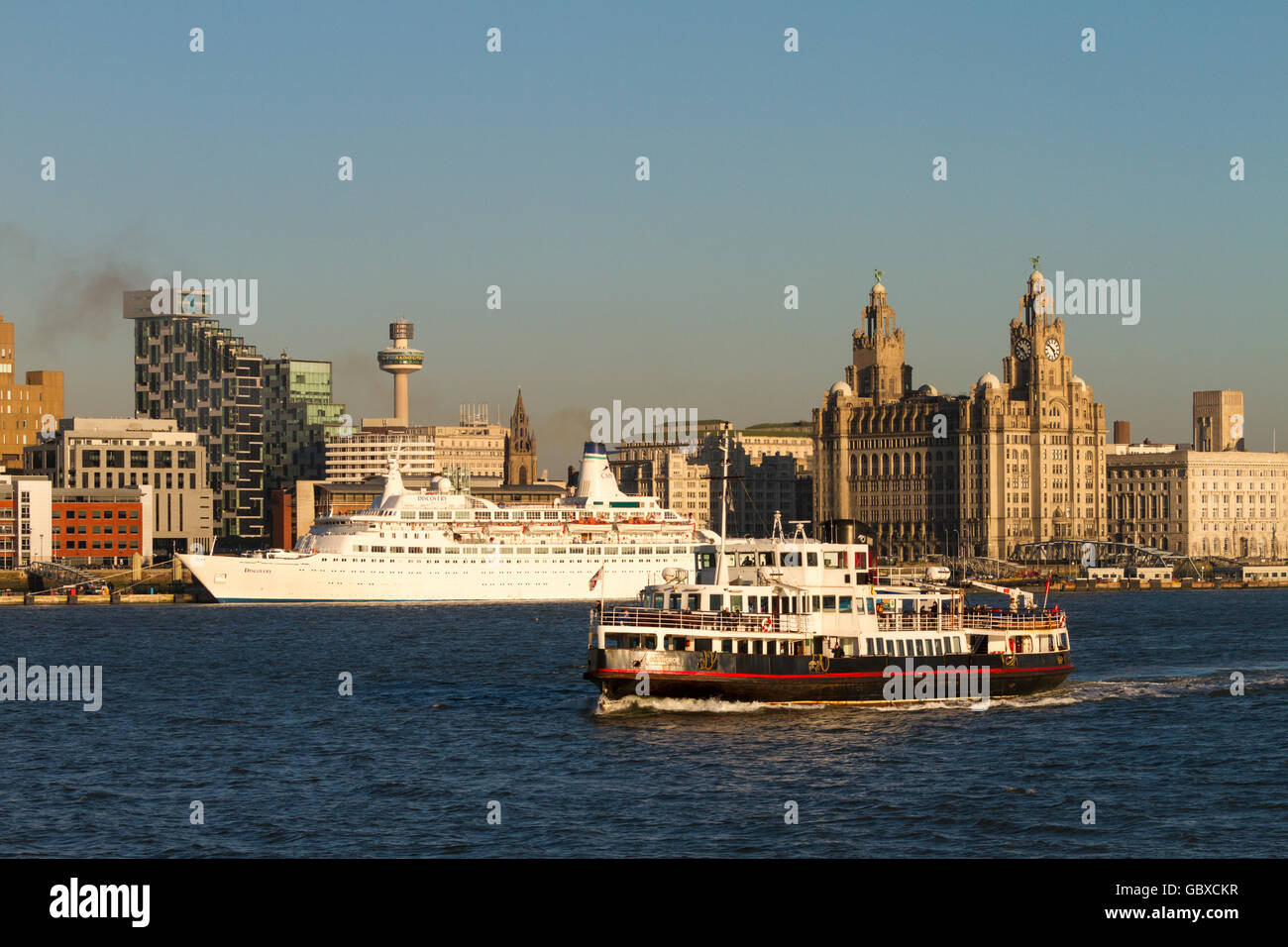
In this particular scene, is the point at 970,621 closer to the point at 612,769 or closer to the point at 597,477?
the point at 612,769

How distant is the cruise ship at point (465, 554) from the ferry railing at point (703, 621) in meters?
91.0

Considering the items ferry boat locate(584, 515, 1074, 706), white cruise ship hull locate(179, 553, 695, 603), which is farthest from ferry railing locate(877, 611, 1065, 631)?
white cruise ship hull locate(179, 553, 695, 603)

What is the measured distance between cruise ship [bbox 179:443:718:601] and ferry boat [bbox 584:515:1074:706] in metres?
88.1

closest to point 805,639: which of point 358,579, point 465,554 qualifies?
point 358,579

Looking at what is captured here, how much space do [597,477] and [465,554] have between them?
2018cm

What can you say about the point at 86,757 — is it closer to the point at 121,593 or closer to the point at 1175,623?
the point at 1175,623

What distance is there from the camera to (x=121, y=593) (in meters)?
175

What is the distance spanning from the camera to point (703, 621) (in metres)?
59.3

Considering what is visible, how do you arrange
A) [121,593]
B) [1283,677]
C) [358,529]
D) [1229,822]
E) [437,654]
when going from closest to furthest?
[1229,822] < [1283,677] < [437,654] < [358,529] < [121,593]

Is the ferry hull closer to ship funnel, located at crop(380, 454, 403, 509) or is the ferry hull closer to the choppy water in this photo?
the choppy water

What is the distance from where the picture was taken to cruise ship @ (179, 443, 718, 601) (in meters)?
158

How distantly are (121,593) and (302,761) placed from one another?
437 ft

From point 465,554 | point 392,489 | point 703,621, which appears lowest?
point 703,621
